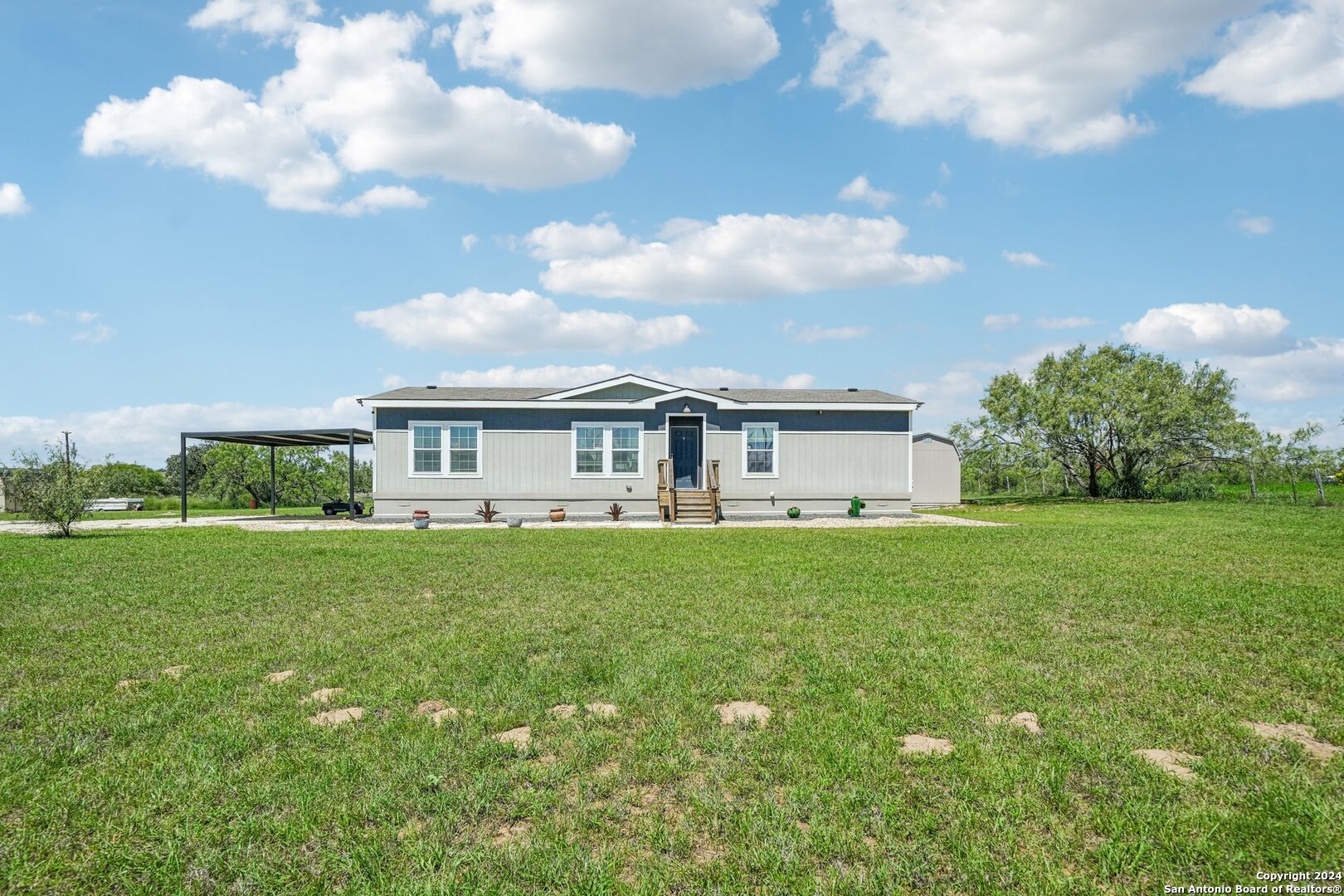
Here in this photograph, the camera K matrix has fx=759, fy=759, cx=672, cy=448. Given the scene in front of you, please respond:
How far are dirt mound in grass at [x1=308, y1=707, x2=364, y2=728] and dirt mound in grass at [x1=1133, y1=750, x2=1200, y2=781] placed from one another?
3967 mm

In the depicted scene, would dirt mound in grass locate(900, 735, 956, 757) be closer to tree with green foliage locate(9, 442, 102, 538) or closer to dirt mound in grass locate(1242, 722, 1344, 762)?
dirt mound in grass locate(1242, 722, 1344, 762)

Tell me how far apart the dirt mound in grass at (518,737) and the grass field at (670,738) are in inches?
2.9

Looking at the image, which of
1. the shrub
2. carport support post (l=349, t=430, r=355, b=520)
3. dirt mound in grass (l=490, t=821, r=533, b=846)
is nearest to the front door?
carport support post (l=349, t=430, r=355, b=520)

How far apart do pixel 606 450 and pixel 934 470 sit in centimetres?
1349

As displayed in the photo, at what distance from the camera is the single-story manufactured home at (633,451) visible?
800 inches

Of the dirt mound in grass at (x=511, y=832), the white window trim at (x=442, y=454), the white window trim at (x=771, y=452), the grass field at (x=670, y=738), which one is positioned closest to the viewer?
the grass field at (x=670, y=738)

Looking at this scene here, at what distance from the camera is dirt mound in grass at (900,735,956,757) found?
3.59 m

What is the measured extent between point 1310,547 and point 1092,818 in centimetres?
1192

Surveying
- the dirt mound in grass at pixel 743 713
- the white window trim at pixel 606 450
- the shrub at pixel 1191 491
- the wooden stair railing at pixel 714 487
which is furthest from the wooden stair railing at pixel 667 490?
the shrub at pixel 1191 491

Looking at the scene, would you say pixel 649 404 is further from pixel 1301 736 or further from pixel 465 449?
pixel 1301 736

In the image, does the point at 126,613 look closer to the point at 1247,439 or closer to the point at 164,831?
the point at 164,831

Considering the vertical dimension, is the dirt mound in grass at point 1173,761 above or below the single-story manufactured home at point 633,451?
below

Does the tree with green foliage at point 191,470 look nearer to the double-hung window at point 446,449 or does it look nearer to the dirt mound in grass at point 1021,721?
the double-hung window at point 446,449

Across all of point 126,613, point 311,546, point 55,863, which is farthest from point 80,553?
point 55,863
